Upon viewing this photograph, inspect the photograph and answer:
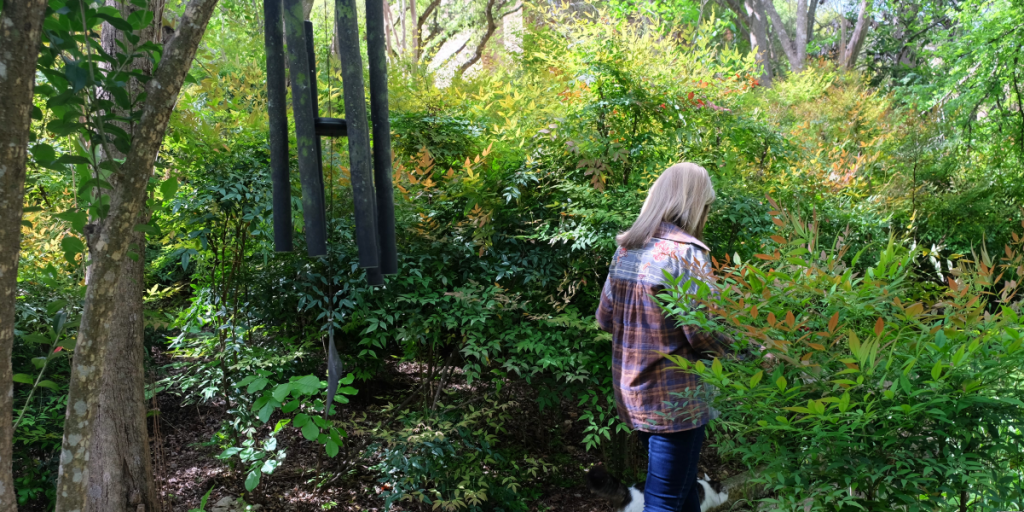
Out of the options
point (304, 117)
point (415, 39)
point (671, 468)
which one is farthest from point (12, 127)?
point (415, 39)

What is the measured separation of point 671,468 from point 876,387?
113cm

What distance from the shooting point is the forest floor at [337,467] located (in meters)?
3.16

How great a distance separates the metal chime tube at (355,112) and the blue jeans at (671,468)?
1.50m

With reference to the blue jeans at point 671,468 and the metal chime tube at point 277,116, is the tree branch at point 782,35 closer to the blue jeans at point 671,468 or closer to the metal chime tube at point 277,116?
the blue jeans at point 671,468

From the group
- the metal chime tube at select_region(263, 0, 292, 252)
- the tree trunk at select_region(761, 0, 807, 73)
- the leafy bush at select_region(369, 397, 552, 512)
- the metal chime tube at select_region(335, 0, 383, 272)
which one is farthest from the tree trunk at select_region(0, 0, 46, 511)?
the tree trunk at select_region(761, 0, 807, 73)

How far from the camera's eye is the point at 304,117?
1.43 metres

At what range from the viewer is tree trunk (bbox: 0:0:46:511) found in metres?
1.12

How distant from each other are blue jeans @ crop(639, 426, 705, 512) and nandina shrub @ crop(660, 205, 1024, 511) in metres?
0.71

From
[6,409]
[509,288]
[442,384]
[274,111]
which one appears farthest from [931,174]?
[6,409]

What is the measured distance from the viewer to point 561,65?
360 cm

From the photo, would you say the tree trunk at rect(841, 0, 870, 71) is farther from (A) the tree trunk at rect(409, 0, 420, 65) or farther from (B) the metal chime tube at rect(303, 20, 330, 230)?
(B) the metal chime tube at rect(303, 20, 330, 230)

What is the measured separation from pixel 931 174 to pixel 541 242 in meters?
→ 4.94

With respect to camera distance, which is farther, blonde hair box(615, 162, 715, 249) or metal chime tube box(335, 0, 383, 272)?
blonde hair box(615, 162, 715, 249)

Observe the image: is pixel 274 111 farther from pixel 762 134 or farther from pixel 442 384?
pixel 762 134
